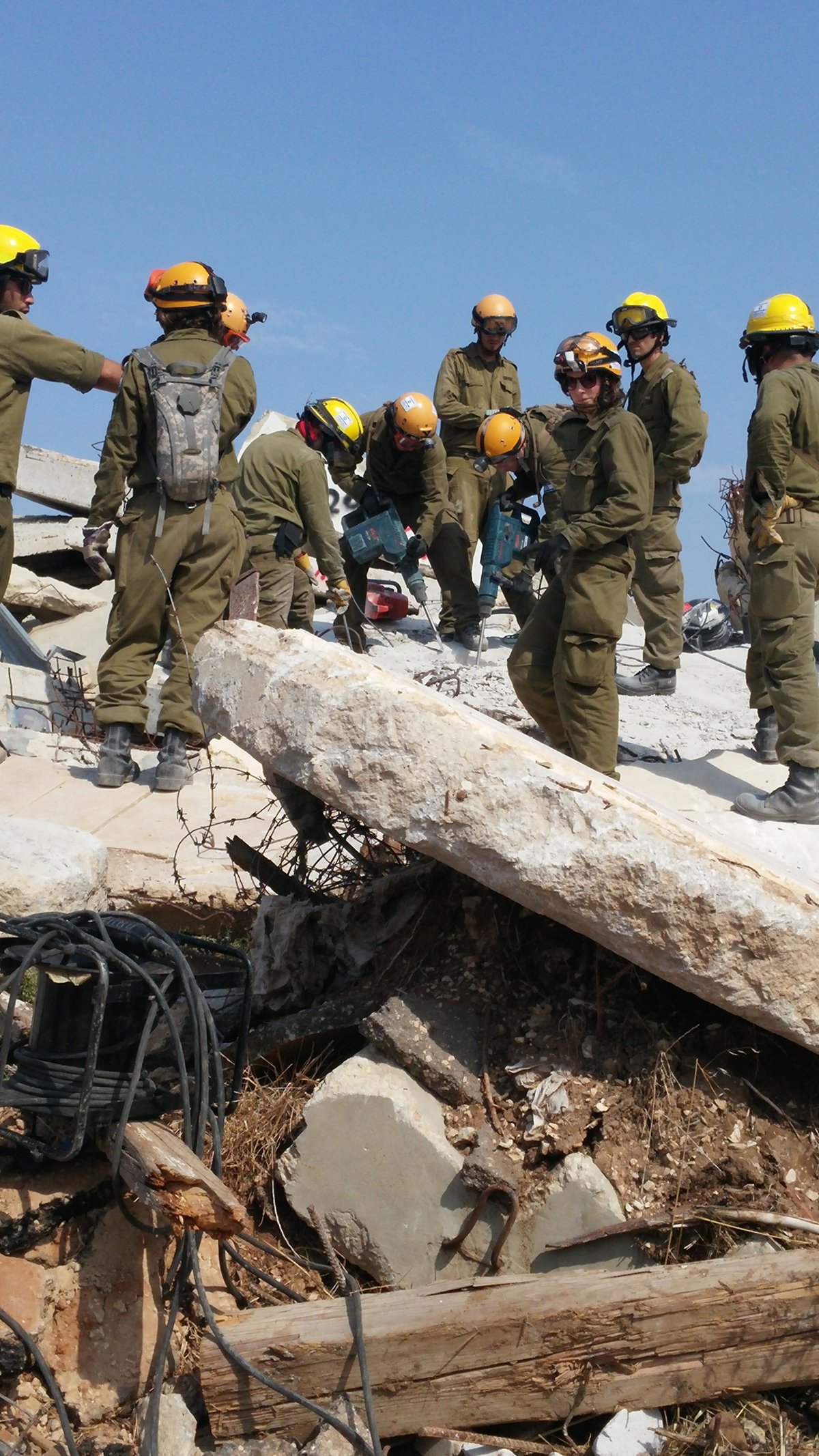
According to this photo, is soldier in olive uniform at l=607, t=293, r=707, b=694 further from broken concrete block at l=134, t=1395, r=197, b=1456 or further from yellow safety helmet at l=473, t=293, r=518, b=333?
broken concrete block at l=134, t=1395, r=197, b=1456

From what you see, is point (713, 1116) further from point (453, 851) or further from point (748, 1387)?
point (453, 851)

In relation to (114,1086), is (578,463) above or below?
above

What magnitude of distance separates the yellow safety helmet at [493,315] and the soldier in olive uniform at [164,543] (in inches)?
171

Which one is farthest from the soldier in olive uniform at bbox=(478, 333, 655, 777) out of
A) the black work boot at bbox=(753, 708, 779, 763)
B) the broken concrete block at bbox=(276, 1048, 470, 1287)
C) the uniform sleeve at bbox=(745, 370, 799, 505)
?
the broken concrete block at bbox=(276, 1048, 470, 1287)

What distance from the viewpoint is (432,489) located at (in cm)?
919

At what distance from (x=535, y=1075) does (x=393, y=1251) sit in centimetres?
48

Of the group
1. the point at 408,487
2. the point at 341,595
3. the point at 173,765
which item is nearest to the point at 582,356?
the point at 173,765

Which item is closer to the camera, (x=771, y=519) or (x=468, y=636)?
(x=771, y=519)

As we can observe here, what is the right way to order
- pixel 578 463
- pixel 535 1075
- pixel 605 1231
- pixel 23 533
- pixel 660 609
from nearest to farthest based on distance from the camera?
1. pixel 605 1231
2. pixel 535 1075
3. pixel 578 463
4. pixel 660 609
5. pixel 23 533

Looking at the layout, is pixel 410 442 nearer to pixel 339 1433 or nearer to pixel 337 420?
pixel 337 420

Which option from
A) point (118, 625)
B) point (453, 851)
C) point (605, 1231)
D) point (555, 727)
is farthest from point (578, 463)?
point (605, 1231)

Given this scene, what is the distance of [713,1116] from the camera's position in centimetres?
271

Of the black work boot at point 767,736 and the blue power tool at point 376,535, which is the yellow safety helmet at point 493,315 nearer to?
the blue power tool at point 376,535

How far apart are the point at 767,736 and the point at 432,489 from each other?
3.34 m
